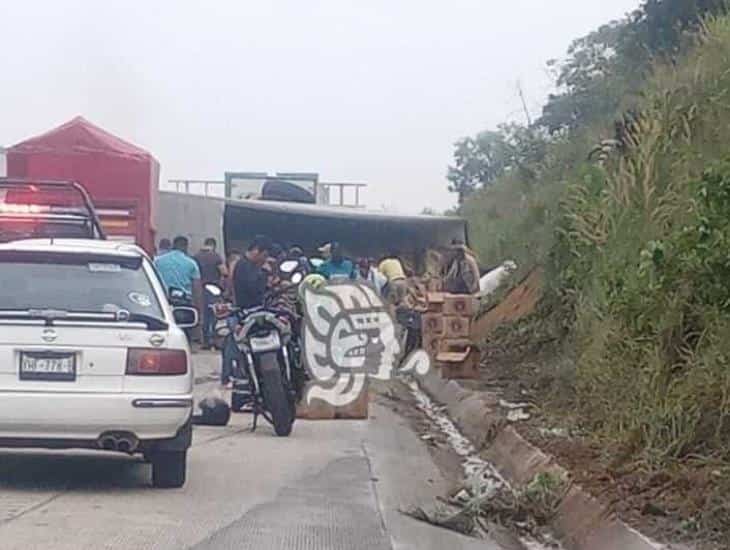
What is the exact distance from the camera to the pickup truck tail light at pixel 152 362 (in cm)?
1046

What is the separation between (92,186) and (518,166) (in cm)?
1244

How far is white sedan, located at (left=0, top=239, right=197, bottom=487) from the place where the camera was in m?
10.3

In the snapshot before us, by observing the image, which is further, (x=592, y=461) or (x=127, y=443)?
(x=592, y=461)

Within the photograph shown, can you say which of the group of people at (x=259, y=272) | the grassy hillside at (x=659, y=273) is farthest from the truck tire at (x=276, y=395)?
the grassy hillside at (x=659, y=273)

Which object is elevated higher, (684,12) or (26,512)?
(684,12)

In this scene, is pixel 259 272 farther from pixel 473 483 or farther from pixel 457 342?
pixel 473 483

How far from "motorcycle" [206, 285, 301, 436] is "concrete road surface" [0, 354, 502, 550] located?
0.86 ft

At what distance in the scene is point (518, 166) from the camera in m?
32.5

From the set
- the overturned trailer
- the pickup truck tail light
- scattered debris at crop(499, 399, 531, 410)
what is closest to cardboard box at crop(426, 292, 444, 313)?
scattered debris at crop(499, 399, 531, 410)

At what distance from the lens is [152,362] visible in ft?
34.5

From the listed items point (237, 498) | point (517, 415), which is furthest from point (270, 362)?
point (237, 498)

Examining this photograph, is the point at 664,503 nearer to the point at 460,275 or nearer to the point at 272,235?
the point at 460,275

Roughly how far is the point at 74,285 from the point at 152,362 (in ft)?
2.67

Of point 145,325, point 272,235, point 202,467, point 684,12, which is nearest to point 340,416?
point 202,467
